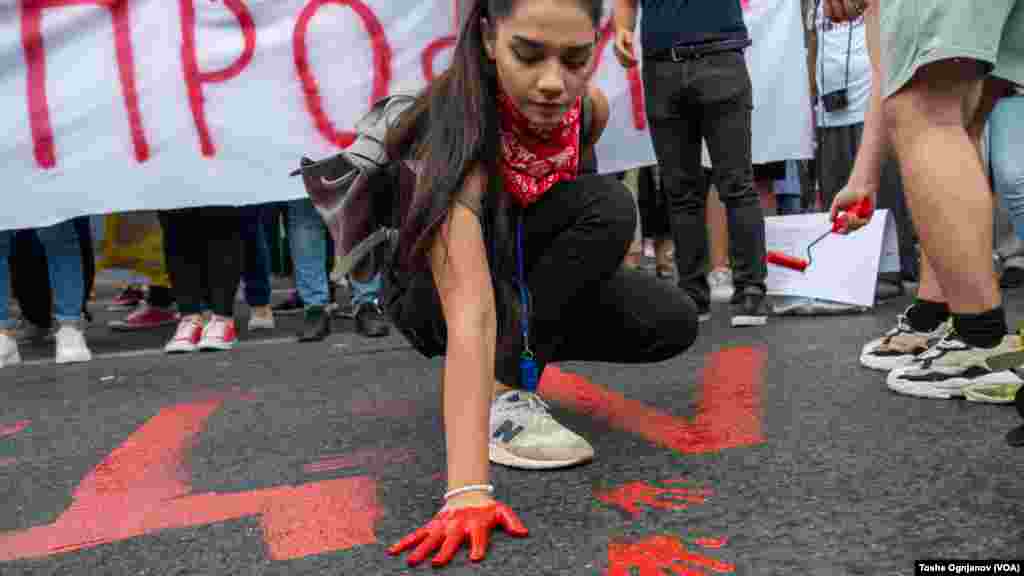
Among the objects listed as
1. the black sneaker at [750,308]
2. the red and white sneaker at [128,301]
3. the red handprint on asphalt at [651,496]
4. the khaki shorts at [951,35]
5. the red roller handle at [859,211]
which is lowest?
the red and white sneaker at [128,301]

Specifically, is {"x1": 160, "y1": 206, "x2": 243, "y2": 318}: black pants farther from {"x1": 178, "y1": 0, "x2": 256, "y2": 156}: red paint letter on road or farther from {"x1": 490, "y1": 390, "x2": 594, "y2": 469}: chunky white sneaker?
{"x1": 490, "y1": 390, "x2": 594, "y2": 469}: chunky white sneaker

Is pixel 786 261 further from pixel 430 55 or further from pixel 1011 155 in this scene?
pixel 430 55

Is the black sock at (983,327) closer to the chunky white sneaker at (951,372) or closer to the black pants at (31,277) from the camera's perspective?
the chunky white sneaker at (951,372)

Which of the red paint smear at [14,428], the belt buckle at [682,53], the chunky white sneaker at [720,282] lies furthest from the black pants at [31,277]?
the chunky white sneaker at [720,282]

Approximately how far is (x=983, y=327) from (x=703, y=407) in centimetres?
57

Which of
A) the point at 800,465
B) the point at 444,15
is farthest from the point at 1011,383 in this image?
the point at 444,15

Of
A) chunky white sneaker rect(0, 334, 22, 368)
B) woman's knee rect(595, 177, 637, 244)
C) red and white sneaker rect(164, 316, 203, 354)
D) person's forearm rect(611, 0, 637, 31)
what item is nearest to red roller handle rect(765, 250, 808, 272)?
person's forearm rect(611, 0, 637, 31)

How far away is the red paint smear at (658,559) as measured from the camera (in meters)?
1.22

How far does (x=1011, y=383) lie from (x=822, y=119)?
2.72 meters

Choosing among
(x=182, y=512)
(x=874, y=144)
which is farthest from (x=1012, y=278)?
(x=182, y=512)

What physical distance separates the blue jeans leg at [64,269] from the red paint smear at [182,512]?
186cm

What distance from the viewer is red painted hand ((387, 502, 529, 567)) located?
130 cm

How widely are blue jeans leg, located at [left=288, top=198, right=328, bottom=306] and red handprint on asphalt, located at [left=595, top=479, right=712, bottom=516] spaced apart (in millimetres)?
2523

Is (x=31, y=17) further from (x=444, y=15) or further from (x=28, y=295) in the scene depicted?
(x=444, y=15)
